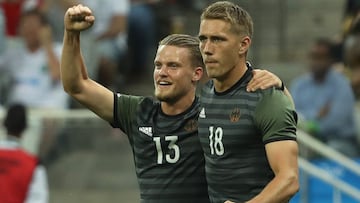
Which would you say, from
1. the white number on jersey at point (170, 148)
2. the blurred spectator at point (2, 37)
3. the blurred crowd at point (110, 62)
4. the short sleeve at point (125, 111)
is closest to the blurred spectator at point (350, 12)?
the blurred crowd at point (110, 62)

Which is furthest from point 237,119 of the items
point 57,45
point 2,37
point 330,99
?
point 2,37

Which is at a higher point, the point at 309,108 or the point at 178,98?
the point at 178,98

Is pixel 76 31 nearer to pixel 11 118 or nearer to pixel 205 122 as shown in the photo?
pixel 205 122

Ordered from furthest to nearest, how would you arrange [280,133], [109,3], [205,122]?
[109,3], [205,122], [280,133]

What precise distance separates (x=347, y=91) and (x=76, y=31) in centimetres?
556

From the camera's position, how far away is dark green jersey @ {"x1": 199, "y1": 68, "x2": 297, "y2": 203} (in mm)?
6155

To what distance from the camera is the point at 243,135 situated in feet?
20.6

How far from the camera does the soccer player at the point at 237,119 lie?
615 centimetres

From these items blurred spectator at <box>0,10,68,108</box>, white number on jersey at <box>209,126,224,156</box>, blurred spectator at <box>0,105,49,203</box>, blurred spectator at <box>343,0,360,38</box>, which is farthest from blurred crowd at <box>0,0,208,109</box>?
white number on jersey at <box>209,126,224,156</box>

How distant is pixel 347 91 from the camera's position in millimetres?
11984

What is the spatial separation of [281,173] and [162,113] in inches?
45.7

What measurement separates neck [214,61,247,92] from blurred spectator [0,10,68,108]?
→ 5.76 metres

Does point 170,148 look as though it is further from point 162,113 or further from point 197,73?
point 197,73

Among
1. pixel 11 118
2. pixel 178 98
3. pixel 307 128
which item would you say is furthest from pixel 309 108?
pixel 178 98
